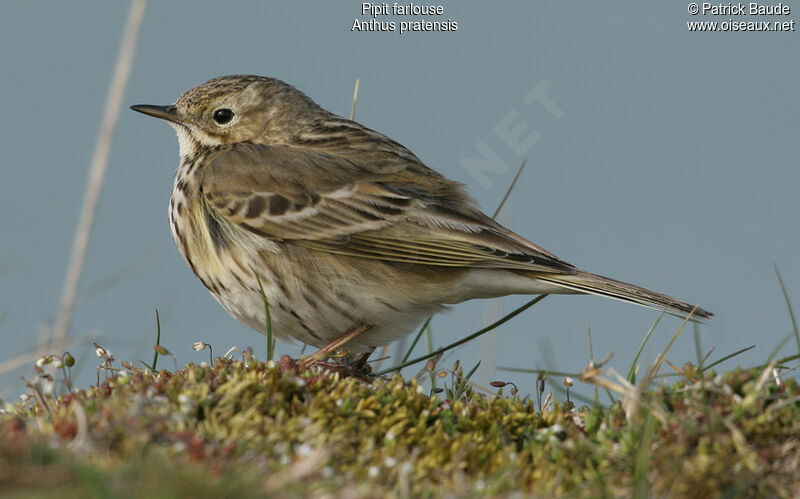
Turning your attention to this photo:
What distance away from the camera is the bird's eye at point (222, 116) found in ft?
22.7

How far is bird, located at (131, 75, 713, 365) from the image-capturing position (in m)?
5.66

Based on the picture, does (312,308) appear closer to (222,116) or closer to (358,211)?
(358,211)

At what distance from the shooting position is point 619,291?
545 cm

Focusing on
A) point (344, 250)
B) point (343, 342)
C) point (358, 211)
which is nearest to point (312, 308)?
point (343, 342)

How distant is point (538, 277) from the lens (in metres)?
5.70

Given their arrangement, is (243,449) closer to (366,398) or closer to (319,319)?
(366,398)

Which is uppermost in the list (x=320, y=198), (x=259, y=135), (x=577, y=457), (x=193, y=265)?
(x=259, y=135)

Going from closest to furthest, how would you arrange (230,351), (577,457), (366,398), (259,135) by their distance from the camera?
(577,457) → (366,398) → (230,351) → (259,135)

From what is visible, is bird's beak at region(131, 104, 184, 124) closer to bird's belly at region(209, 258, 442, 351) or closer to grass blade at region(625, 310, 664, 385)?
bird's belly at region(209, 258, 442, 351)

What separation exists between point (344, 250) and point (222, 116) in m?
1.80

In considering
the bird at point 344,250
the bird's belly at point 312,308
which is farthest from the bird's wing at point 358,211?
the bird's belly at point 312,308

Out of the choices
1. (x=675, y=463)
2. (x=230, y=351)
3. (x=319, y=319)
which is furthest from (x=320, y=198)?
(x=675, y=463)

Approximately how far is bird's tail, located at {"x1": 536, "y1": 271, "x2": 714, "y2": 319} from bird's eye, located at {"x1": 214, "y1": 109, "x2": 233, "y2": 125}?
2740 mm

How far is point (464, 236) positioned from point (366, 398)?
1920mm
